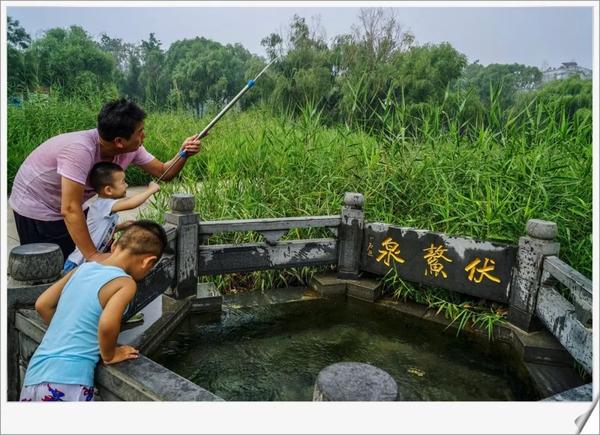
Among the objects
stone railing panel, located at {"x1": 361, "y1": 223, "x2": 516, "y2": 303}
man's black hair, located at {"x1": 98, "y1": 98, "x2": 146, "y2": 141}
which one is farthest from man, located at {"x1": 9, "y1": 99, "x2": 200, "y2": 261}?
stone railing panel, located at {"x1": 361, "y1": 223, "x2": 516, "y2": 303}

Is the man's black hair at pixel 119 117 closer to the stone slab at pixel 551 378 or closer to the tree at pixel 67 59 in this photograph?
the tree at pixel 67 59

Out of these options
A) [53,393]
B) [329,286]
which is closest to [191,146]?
[53,393]

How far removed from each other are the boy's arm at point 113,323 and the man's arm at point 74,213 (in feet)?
1.03

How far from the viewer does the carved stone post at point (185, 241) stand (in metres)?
2.63

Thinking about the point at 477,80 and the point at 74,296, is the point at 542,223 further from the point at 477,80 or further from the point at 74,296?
the point at 74,296

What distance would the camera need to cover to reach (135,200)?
1876 millimetres

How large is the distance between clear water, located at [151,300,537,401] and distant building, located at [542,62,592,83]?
4.50 feet

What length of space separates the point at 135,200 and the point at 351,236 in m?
1.60

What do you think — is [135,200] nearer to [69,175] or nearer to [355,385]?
[69,175]

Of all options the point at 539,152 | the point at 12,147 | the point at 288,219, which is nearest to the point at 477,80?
the point at 539,152

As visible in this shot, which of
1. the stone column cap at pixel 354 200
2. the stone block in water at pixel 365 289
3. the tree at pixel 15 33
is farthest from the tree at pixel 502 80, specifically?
the tree at pixel 15 33

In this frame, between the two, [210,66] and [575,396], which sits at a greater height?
[210,66]

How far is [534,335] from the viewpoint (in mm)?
2549

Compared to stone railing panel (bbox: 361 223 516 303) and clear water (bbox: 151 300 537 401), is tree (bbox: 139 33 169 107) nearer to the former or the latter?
clear water (bbox: 151 300 537 401)
